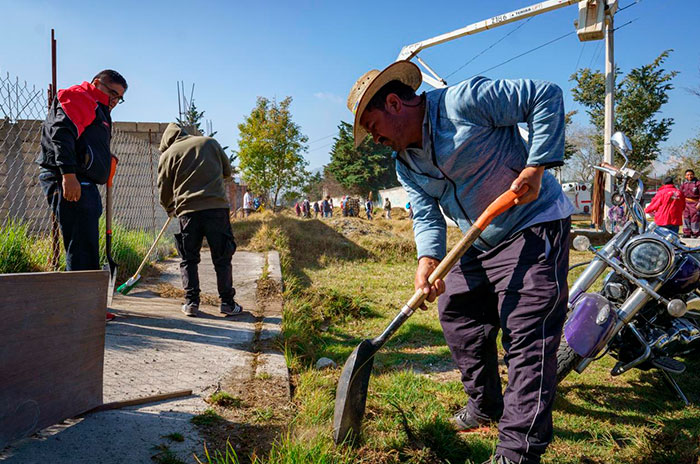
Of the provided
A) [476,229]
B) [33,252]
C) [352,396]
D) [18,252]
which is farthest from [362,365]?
[33,252]

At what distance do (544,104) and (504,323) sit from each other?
97 centimetres

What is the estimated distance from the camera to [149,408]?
84.5 inches

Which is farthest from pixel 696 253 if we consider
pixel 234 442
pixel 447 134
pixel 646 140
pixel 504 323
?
pixel 646 140

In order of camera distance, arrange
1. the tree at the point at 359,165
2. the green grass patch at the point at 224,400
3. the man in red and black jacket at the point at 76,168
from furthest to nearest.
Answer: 1. the tree at the point at 359,165
2. the man in red and black jacket at the point at 76,168
3. the green grass patch at the point at 224,400

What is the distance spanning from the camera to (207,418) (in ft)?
6.81

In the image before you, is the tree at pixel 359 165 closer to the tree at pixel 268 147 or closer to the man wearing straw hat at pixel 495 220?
→ the tree at pixel 268 147

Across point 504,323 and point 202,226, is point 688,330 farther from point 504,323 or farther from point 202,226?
point 202,226

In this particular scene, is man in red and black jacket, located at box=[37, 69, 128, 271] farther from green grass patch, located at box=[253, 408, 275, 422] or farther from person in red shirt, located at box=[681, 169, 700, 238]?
person in red shirt, located at box=[681, 169, 700, 238]

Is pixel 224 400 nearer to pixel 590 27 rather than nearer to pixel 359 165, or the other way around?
pixel 590 27

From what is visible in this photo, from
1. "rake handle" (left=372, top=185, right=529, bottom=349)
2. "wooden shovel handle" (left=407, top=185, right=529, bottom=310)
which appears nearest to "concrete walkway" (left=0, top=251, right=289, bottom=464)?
"rake handle" (left=372, top=185, right=529, bottom=349)

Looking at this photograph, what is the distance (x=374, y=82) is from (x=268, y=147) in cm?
2303

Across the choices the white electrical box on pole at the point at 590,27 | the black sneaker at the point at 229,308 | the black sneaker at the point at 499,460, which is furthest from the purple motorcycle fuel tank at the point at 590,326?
the white electrical box on pole at the point at 590,27

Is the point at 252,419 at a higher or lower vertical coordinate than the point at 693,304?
lower

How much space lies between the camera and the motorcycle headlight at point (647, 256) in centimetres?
263
